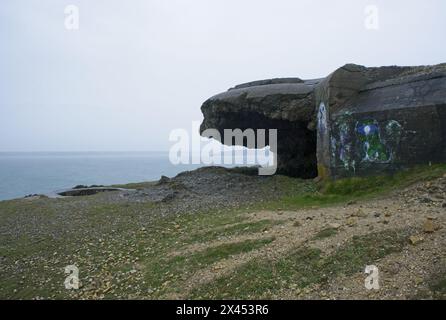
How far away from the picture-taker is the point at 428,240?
5.88 m

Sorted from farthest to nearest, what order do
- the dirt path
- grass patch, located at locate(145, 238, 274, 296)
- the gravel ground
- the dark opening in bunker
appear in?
the dark opening in bunker < grass patch, located at locate(145, 238, 274, 296) < the gravel ground < the dirt path

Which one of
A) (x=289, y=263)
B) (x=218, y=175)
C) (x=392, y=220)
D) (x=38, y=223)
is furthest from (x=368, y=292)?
(x=218, y=175)

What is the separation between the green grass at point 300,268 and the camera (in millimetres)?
5520

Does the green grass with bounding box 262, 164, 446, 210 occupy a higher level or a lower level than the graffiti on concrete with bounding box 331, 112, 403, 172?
lower

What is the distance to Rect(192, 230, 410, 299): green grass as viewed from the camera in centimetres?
552

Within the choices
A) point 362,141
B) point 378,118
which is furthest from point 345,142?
point 378,118

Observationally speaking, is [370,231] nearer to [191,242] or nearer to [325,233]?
[325,233]

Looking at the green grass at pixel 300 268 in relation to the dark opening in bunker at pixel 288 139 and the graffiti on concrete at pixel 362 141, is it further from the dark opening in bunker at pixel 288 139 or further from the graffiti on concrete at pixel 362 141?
the dark opening in bunker at pixel 288 139

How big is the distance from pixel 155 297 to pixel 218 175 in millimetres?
11649

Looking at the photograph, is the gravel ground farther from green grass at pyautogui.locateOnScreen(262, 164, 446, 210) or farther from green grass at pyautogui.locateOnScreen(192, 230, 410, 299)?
green grass at pyautogui.locateOnScreen(262, 164, 446, 210)

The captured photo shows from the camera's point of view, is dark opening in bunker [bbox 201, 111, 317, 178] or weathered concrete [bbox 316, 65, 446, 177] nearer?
weathered concrete [bbox 316, 65, 446, 177]

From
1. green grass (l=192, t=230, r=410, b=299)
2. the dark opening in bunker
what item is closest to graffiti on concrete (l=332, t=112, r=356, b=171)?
green grass (l=192, t=230, r=410, b=299)

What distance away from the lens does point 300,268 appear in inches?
231

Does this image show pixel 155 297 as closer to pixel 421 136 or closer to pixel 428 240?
pixel 428 240
